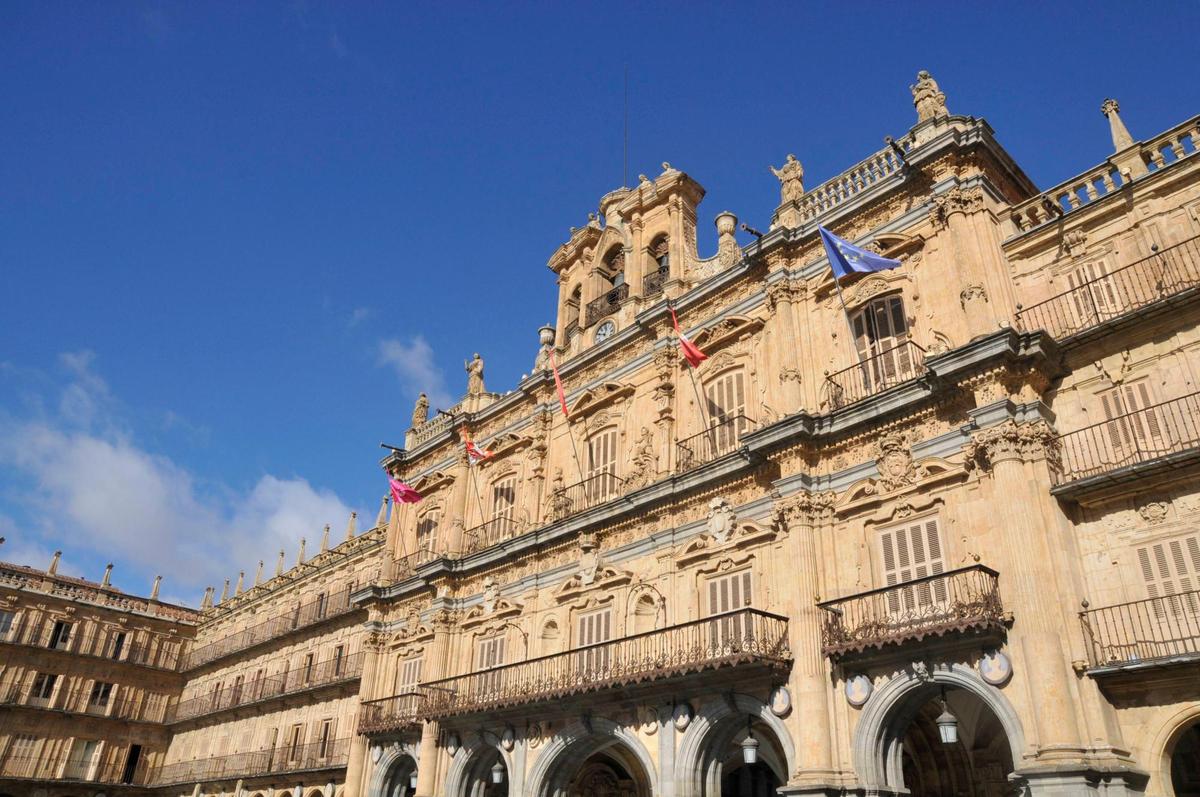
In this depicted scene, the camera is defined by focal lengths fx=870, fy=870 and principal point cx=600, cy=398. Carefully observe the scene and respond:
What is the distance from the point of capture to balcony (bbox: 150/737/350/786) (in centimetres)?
3494

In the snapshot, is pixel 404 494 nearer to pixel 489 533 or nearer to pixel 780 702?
pixel 489 533

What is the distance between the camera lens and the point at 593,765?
25.1m

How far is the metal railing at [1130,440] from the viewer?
14549 millimetres

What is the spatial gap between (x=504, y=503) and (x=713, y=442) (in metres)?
9.67

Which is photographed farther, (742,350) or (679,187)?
(679,187)

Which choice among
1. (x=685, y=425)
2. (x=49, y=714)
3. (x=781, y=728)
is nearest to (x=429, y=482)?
(x=685, y=425)

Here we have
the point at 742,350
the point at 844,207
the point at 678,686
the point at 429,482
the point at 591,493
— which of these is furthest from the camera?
the point at 429,482

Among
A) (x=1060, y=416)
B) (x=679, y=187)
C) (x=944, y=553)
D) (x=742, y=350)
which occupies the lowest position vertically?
(x=944, y=553)

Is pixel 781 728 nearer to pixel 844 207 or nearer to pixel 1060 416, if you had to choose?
pixel 1060 416

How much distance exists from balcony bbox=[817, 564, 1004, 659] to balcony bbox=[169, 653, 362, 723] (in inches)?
948

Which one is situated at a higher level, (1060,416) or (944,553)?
(1060,416)

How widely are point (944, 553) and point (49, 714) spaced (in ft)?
160

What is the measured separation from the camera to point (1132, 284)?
1625cm

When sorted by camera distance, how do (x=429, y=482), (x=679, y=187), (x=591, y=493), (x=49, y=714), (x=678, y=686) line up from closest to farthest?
(x=678, y=686) < (x=591, y=493) < (x=679, y=187) < (x=429, y=482) < (x=49, y=714)
